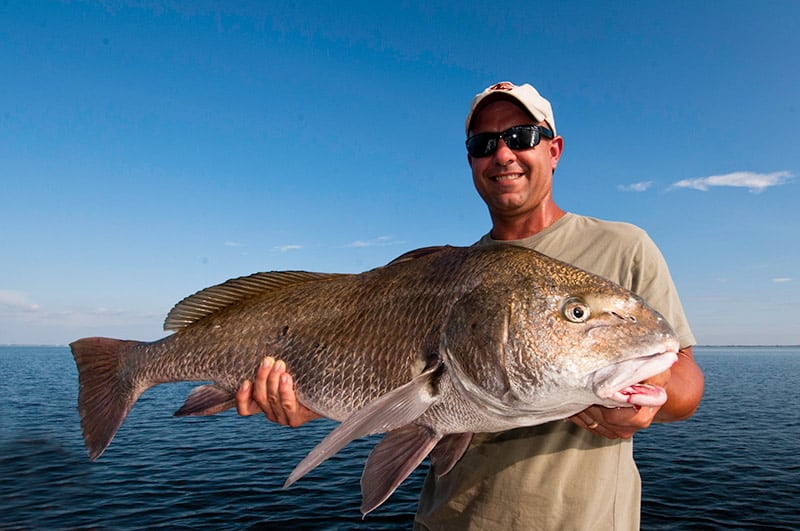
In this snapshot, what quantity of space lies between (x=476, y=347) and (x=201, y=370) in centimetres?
209

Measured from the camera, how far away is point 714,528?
13875 mm

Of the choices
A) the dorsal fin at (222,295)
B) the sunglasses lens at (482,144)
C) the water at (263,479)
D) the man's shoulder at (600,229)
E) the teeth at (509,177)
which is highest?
the sunglasses lens at (482,144)

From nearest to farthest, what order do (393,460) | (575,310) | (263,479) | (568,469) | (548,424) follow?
(575,310)
(393,460)
(568,469)
(548,424)
(263,479)

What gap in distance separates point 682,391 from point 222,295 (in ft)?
9.95

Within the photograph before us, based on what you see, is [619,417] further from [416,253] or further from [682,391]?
[416,253]

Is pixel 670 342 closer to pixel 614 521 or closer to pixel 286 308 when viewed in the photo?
pixel 614 521

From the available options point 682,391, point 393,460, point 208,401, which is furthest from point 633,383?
point 208,401

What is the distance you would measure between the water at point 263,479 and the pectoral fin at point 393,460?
12.0m

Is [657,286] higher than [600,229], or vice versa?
[600,229]

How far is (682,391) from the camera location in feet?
8.70

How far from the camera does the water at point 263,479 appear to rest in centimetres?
1428

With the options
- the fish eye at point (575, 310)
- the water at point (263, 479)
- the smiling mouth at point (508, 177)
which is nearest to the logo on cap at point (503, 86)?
the smiling mouth at point (508, 177)

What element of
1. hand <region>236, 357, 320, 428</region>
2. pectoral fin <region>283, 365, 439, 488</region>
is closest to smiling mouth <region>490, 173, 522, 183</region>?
pectoral fin <region>283, 365, 439, 488</region>

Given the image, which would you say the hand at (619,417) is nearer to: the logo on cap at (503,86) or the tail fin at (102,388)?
the logo on cap at (503,86)
